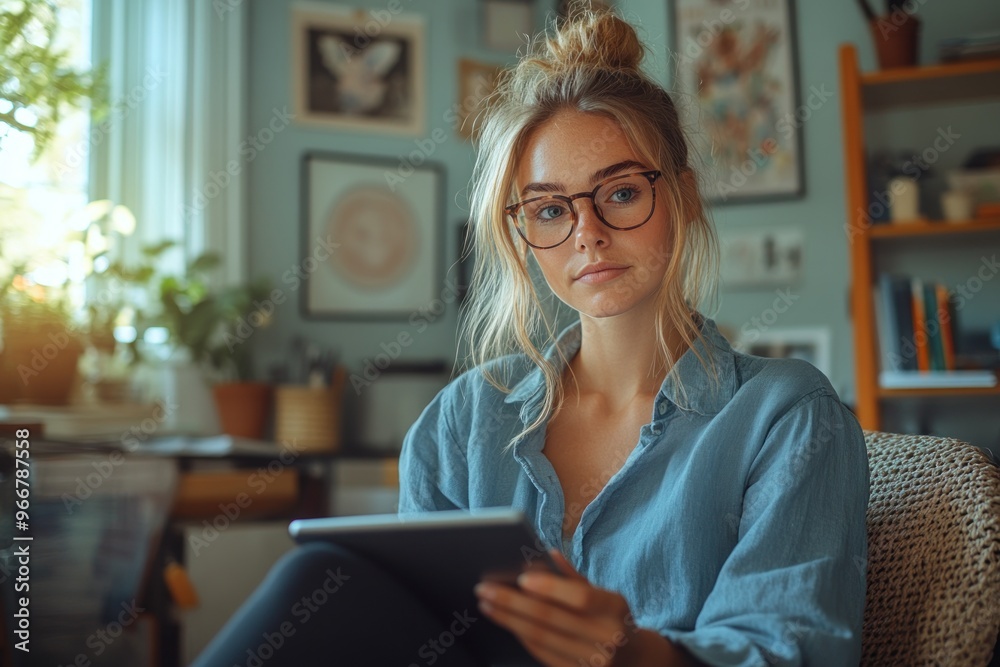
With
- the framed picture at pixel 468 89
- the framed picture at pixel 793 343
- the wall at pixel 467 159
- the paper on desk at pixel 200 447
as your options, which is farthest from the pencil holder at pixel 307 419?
the framed picture at pixel 793 343

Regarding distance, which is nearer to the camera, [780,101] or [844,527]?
[844,527]

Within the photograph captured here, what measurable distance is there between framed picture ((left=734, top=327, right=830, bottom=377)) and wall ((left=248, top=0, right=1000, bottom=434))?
28 millimetres

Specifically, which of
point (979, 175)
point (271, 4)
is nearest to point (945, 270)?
point (979, 175)

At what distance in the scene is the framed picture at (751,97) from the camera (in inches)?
116

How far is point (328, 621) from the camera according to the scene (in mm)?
892

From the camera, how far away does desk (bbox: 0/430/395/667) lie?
6.29 feet

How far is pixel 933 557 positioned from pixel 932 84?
2.12m

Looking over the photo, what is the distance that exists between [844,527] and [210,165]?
8.20 ft

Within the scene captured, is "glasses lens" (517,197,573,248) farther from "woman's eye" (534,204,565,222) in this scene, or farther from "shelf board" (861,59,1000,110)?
"shelf board" (861,59,1000,110)

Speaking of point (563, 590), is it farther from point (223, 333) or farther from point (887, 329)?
point (223, 333)

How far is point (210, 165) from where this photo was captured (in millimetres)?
2924

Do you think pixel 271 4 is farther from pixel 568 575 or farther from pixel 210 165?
pixel 568 575

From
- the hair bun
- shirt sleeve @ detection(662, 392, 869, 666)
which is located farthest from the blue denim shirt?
the hair bun

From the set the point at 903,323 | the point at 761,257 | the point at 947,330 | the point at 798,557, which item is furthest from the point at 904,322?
the point at 798,557
